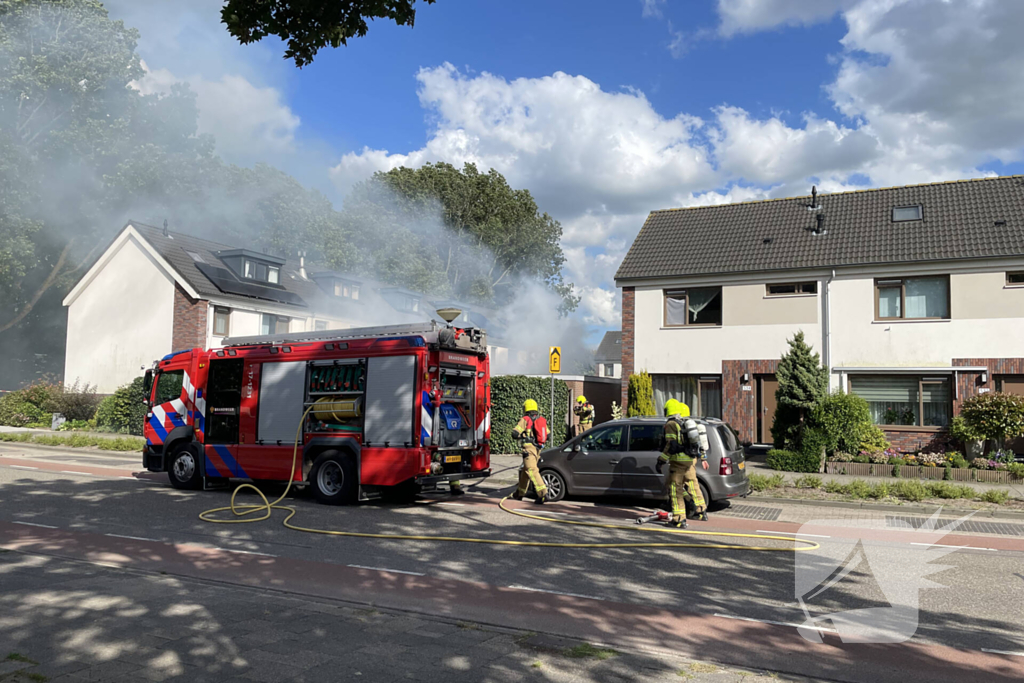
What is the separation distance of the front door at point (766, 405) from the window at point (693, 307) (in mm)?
2069

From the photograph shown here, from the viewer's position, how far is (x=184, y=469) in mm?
13109

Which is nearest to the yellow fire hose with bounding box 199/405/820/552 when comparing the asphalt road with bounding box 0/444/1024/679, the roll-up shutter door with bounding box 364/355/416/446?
the asphalt road with bounding box 0/444/1024/679

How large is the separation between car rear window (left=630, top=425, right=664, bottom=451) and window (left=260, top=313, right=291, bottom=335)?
23.5 meters

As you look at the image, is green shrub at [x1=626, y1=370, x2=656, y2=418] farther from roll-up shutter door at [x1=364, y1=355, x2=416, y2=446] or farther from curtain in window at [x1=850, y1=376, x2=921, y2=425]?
roll-up shutter door at [x1=364, y1=355, x2=416, y2=446]

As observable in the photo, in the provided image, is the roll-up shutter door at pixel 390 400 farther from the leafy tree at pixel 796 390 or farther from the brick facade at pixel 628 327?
the brick facade at pixel 628 327

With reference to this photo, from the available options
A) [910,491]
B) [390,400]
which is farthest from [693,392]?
[390,400]

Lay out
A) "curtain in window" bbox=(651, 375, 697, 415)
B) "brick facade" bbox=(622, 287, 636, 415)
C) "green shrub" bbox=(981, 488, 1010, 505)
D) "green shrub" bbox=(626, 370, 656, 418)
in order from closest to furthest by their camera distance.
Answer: "green shrub" bbox=(981, 488, 1010, 505)
"green shrub" bbox=(626, 370, 656, 418)
"curtain in window" bbox=(651, 375, 697, 415)
"brick facade" bbox=(622, 287, 636, 415)

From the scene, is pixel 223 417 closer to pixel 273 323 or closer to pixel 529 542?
pixel 529 542

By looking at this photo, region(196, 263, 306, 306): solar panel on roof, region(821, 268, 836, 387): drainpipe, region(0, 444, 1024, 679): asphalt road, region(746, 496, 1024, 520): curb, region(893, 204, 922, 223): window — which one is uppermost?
region(893, 204, 922, 223): window

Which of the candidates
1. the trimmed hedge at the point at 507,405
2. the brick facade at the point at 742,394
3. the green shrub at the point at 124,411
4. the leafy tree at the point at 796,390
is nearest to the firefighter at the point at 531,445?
the trimmed hedge at the point at 507,405

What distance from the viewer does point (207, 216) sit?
4416 centimetres

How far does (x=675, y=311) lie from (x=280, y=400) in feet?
42.5

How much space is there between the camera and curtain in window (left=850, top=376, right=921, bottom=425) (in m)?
18.9

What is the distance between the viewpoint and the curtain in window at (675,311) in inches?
848
